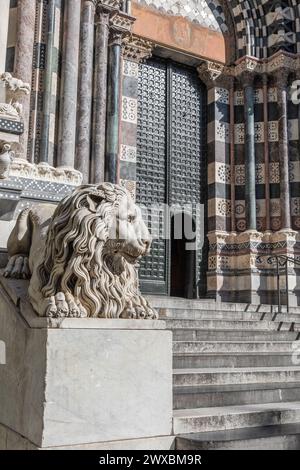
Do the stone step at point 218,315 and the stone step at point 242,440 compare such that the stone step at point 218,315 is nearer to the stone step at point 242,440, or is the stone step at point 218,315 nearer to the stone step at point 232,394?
the stone step at point 232,394

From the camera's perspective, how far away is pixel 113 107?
956 centimetres

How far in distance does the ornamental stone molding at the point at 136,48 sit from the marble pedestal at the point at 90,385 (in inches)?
321

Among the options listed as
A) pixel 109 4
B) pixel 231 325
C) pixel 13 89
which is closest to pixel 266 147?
pixel 109 4

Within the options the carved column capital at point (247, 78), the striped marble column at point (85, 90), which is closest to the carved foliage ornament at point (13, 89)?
the striped marble column at point (85, 90)

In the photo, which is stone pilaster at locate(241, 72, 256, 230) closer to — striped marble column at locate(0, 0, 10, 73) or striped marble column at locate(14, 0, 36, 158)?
striped marble column at locate(14, 0, 36, 158)

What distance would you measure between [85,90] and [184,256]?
15.1 feet

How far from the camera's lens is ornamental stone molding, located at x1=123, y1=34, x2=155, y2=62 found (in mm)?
10312

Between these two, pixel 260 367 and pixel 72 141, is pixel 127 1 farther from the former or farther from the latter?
pixel 260 367

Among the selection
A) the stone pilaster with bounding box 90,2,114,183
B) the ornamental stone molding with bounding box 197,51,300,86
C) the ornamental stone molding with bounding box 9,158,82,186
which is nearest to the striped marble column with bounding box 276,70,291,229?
the ornamental stone molding with bounding box 197,51,300,86

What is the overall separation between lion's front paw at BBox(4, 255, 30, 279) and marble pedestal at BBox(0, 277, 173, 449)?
609mm

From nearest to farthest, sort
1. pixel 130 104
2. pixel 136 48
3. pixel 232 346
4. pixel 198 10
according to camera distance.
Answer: pixel 232 346
pixel 130 104
pixel 136 48
pixel 198 10

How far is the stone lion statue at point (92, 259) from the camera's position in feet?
10.2

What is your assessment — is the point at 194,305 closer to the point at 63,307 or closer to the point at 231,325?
the point at 231,325
